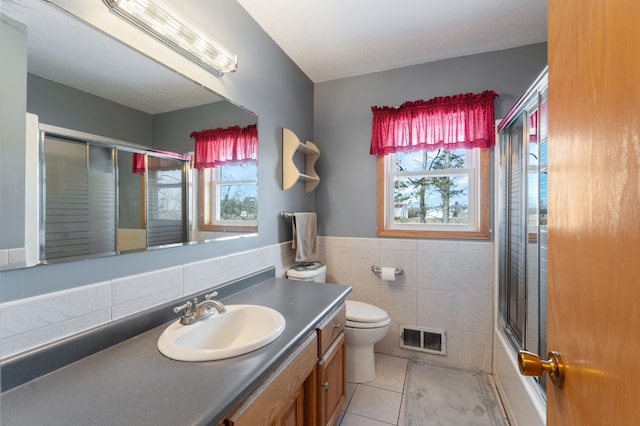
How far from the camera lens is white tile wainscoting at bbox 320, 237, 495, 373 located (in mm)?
2074

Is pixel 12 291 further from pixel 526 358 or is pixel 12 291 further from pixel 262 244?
pixel 526 358

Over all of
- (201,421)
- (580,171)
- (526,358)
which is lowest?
Answer: (201,421)

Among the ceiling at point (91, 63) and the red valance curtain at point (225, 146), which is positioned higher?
the ceiling at point (91, 63)

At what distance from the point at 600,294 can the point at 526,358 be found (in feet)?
0.85

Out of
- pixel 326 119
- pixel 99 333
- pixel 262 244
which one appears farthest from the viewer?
pixel 326 119

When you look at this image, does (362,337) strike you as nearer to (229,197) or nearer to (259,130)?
(229,197)

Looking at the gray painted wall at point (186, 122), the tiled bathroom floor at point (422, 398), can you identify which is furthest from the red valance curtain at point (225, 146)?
the tiled bathroom floor at point (422, 398)

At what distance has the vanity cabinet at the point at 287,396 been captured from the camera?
786 mm

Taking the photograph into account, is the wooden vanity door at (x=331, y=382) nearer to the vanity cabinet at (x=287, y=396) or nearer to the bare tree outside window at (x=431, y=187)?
the vanity cabinet at (x=287, y=396)

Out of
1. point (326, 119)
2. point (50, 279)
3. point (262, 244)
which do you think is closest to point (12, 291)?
point (50, 279)

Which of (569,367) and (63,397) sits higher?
(569,367)

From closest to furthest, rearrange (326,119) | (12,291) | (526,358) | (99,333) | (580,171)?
1. (580,171)
2. (526,358)
3. (12,291)
4. (99,333)
5. (326,119)

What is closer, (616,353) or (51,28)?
(616,353)

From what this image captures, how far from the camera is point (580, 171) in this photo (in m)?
0.49
